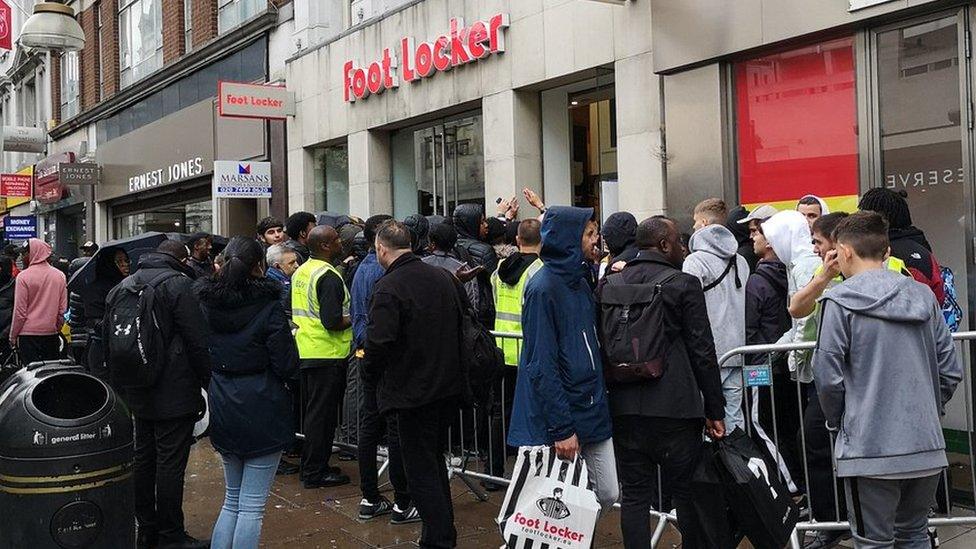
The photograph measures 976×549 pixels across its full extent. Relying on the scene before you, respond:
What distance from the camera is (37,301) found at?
10.5 meters

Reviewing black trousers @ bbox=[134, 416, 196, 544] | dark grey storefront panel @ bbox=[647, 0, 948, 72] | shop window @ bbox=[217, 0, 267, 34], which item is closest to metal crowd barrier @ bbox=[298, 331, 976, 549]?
black trousers @ bbox=[134, 416, 196, 544]

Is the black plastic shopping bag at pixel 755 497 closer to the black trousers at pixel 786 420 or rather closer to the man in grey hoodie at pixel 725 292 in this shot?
the man in grey hoodie at pixel 725 292

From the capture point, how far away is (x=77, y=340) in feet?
27.0

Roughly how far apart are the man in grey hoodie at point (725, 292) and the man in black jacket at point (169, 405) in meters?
3.08

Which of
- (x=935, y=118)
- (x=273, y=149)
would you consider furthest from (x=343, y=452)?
(x=273, y=149)

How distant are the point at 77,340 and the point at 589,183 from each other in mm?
6391

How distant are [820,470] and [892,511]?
4.37 feet

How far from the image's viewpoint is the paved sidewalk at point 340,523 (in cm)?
579

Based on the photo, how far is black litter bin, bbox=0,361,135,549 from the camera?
444 centimetres

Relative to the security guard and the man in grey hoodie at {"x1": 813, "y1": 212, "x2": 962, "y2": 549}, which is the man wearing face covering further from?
the man in grey hoodie at {"x1": 813, "y1": 212, "x2": 962, "y2": 549}

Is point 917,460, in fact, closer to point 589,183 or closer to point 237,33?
point 589,183

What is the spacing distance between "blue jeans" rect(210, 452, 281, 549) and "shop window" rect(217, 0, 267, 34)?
45.2 ft

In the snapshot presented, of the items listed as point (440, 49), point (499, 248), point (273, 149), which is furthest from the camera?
point (273, 149)

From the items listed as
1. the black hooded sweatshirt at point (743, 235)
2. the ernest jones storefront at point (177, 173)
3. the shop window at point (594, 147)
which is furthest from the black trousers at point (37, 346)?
the black hooded sweatshirt at point (743, 235)
